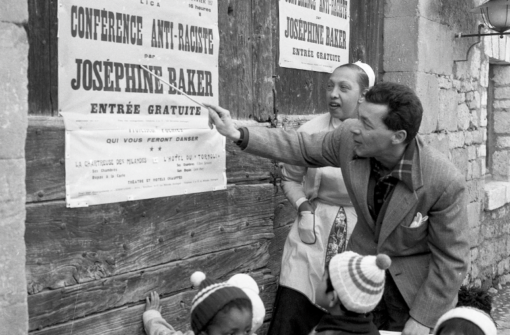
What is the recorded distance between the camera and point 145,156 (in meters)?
3.55

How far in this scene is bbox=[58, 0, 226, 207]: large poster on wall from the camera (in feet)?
10.5

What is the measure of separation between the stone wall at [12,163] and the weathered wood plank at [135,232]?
0.35 meters

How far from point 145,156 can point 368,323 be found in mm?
1450

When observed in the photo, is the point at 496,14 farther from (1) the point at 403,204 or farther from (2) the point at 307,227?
(1) the point at 403,204

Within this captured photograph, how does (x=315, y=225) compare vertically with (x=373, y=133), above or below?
below

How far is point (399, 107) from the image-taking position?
3.31m

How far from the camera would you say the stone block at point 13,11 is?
102 inches

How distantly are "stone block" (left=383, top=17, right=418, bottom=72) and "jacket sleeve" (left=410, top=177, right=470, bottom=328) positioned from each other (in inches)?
110

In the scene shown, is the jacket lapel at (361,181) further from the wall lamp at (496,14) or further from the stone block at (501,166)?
the stone block at (501,166)

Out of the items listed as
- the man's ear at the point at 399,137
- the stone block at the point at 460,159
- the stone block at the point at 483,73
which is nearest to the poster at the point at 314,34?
the man's ear at the point at 399,137

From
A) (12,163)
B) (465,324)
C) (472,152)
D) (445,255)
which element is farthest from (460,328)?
(472,152)

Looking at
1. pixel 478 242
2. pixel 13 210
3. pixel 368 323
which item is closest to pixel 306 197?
pixel 368 323

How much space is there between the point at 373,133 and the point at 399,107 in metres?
0.17

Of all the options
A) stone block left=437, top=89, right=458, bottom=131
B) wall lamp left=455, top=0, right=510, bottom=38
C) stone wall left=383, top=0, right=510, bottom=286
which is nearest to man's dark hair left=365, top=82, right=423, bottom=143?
stone wall left=383, top=0, right=510, bottom=286
